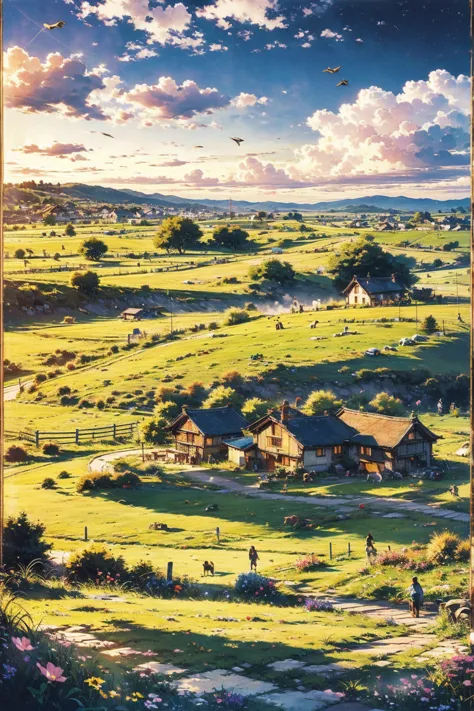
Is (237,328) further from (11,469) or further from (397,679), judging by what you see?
(397,679)

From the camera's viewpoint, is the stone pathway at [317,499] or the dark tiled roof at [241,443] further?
the dark tiled roof at [241,443]

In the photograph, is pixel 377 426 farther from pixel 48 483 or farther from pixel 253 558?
pixel 48 483

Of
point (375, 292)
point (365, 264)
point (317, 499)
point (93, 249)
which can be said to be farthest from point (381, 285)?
point (93, 249)

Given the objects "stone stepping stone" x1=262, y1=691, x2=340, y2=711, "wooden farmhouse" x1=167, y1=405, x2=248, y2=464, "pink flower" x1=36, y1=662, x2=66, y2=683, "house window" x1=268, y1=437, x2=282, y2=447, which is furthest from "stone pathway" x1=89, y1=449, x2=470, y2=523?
"pink flower" x1=36, y1=662, x2=66, y2=683

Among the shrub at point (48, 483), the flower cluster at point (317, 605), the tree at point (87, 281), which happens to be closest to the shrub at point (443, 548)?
the flower cluster at point (317, 605)

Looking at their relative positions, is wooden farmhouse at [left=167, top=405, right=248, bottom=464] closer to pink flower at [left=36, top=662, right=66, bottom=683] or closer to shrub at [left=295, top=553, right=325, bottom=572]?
shrub at [left=295, top=553, right=325, bottom=572]

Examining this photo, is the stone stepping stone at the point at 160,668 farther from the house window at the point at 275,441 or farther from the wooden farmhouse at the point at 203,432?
the house window at the point at 275,441
